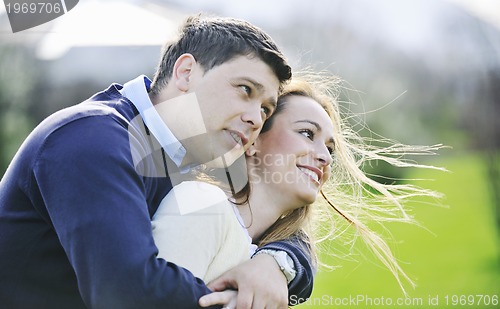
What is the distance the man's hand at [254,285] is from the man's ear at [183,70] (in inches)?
17.6

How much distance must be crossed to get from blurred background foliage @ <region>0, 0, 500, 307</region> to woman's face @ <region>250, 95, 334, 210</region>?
3.18 metres

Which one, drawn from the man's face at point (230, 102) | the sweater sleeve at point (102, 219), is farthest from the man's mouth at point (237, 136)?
the sweater sleeve at point (102, 219)

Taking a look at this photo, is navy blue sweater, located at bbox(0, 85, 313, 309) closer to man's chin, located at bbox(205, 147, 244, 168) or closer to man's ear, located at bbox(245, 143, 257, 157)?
man's chin, located at bbox(205, 147, 244, 168)

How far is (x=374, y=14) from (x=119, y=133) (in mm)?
5362

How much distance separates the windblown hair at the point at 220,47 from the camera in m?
1.68

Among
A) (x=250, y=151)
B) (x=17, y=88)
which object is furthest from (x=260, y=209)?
(x=17, y=88)

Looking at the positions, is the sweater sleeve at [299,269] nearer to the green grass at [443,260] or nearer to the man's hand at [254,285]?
the man's hand at [254,285]

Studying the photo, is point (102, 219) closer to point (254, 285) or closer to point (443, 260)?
point (254, 285)

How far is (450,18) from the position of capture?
6.11m

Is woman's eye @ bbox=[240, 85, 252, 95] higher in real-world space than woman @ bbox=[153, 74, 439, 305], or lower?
higher

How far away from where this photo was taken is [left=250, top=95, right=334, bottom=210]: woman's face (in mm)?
1874

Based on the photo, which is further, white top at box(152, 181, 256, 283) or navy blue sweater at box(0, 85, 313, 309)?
white top at box(152, 181, 256, 283)

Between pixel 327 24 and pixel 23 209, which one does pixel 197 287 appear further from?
pixel 327 24

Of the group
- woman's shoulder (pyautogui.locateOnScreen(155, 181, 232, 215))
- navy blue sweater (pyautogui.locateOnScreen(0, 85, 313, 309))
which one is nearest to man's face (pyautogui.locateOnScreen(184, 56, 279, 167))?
woman's shoulder (pyautogui.locateOnScreen(155, 181, 232, 215))
